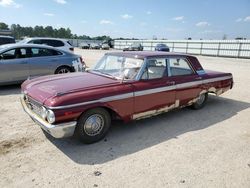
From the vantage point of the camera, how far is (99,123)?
4.06 metres

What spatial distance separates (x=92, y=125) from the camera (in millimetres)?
3967

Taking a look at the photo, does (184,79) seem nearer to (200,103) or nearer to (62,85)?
(200,103)

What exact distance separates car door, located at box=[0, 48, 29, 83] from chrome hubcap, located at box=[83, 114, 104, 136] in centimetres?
476

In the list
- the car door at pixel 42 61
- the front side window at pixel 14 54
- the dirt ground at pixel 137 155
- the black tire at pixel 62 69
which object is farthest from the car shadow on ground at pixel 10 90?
the dirt ground at pixel 137 155

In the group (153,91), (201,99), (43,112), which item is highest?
(153,91)

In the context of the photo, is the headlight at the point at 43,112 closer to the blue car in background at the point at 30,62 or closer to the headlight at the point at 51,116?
the headlight at the point at 51,116

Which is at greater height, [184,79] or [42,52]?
[42,52]

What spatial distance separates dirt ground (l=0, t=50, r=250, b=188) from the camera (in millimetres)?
3076

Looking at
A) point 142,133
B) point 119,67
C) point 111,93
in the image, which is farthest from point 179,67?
point 111,93

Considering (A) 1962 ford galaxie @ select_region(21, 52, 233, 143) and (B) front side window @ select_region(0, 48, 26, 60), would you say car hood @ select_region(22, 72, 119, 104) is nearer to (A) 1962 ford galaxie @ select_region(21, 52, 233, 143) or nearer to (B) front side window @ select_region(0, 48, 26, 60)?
(A) 1962 ford galaxie @ select_region(21, 52, 233, 143)

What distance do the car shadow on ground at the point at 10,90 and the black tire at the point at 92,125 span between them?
4.38 meters

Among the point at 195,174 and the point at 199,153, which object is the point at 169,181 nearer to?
the point at 195,174

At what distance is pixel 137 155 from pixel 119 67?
1.95 metres

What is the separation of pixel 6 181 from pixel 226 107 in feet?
18.4
